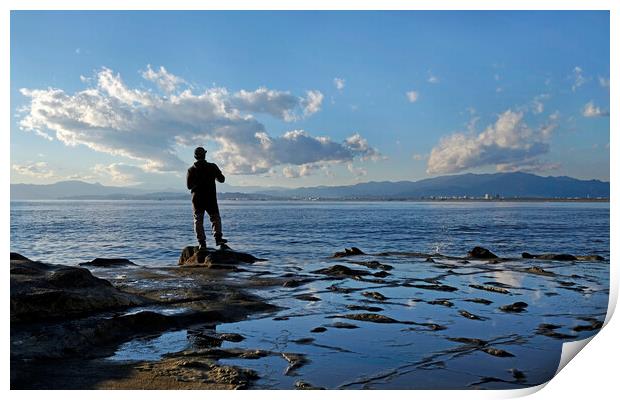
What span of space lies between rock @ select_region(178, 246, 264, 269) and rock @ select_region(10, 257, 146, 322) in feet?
18.1

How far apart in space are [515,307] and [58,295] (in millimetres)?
8061

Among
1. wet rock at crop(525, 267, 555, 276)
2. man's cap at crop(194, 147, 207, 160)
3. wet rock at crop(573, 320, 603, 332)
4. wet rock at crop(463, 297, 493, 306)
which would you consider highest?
man's cap at crop(194, 147, 207, 160)

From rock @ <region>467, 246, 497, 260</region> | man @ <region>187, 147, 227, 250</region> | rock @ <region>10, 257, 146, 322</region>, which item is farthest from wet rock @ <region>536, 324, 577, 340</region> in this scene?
man @ <region>187, 147, 227, 250</region>

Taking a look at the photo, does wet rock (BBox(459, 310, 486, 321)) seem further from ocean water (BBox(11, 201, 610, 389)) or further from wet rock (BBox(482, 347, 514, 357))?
wet rock (BBox(482, 347, 514, 357))

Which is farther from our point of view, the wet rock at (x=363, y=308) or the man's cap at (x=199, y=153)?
the man's cap at (x=199, y=153)

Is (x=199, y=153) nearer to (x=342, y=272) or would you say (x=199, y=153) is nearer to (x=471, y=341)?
(x=342, y=272)

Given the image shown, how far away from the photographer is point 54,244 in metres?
22.5

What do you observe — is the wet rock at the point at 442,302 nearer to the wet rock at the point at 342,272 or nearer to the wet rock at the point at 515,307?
the wet rock at the point at 515,307

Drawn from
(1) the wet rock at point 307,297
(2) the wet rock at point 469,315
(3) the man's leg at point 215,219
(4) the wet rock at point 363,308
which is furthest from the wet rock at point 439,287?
(3) the man's leg at point 215,219

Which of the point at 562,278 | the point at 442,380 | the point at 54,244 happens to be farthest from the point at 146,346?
the point at 54,244

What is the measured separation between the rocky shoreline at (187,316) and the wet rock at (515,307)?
2 cm

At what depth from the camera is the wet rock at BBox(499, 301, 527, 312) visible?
8941 millimetres

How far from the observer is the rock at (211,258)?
14.6 metres
